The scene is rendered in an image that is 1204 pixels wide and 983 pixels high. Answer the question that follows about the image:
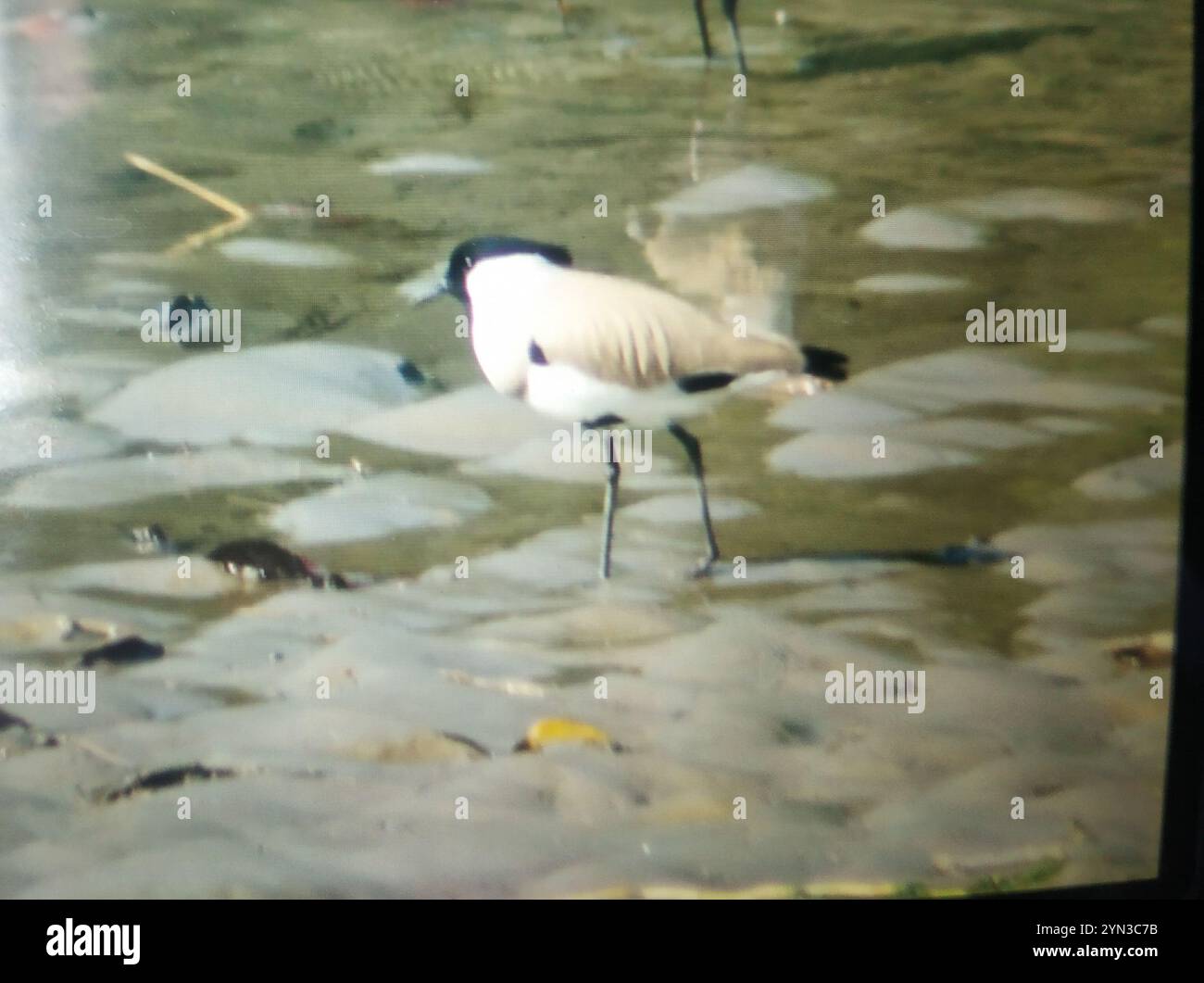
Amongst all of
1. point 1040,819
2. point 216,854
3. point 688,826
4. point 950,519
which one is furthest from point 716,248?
point 216,854

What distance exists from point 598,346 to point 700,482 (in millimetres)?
210

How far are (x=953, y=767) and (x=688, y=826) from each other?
34cm

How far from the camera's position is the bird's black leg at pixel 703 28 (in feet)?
4.55

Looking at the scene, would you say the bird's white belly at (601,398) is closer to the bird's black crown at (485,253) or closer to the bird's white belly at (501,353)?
the bird's white belly at (501,353)

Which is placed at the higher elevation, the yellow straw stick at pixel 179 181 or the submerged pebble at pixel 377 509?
the yellow straw stick at pixel 179 181

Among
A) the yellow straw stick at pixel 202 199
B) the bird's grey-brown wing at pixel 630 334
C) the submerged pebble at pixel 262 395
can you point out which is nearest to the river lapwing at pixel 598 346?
the bird's grey-brown wing at pixel 630 334

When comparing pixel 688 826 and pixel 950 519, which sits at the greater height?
pixel 950 519

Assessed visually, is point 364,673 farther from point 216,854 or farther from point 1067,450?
point 1067,450

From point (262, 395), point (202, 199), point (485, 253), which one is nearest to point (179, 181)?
point (202, 199)

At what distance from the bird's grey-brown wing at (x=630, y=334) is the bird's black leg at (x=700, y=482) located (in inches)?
2.7

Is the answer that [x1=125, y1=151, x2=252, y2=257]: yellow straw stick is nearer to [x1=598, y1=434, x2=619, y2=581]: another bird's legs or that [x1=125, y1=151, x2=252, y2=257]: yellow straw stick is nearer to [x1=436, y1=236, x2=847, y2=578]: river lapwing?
[x1=436, y1=236, x2=847, y2=578]: river lapwing

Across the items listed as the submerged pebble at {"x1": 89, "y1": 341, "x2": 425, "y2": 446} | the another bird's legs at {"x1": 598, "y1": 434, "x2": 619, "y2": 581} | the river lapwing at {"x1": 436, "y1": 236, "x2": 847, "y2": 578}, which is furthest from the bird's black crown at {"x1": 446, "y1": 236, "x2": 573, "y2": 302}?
the another bird's legs at {"x1": 598, "y1": 434, "x2": 619, "y2": 581}

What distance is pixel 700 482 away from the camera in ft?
4.51

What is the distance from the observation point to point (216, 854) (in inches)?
51.3
